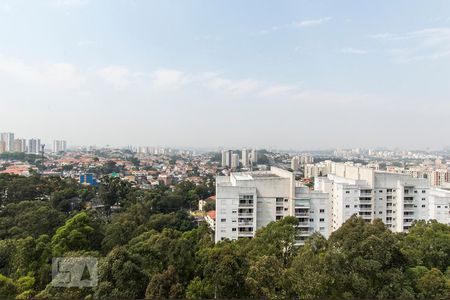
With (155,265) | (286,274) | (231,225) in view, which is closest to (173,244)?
(155,265)

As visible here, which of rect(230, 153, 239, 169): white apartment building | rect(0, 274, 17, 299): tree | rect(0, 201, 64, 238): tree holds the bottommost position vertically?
rect(0, 201, 64, 238): tree

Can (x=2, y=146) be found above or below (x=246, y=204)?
above

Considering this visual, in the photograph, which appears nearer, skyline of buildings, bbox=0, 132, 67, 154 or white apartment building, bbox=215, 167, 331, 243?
white apartment building, bbox=215, 167, 331, 243

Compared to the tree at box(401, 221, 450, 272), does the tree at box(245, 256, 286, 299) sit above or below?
above

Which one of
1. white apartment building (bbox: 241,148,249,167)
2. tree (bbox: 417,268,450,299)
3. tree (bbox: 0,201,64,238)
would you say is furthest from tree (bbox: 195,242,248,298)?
white apartment building (bbox: 241,148,249,167)

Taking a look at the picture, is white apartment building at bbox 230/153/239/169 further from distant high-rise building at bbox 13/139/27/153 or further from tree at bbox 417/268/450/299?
tree at bbox 417/268/450/299

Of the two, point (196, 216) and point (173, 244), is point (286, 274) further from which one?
point (196, 216)

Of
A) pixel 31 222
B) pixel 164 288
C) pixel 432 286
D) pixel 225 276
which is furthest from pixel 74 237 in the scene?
pixel 432 286

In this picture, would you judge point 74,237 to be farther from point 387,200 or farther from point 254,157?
point 254,157
